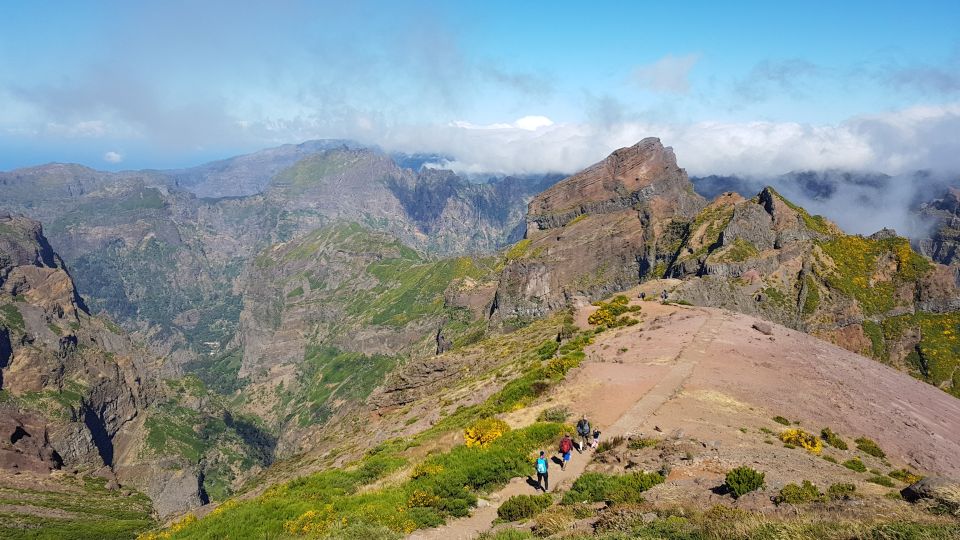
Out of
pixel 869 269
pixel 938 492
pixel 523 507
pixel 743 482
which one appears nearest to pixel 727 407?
pixel 743 482

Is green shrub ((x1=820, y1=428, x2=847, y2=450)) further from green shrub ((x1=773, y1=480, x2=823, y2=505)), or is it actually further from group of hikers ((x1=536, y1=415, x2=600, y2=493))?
green shrub ((x1=773, y1=480, x2=823, y2=505))

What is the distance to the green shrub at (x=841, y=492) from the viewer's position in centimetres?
2357

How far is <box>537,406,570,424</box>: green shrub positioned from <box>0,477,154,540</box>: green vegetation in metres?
107

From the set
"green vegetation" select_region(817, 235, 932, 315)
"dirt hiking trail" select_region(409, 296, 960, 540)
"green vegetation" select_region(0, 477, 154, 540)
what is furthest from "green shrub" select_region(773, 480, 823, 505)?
"green vegetation" select_region(817, 235, 932, 315)

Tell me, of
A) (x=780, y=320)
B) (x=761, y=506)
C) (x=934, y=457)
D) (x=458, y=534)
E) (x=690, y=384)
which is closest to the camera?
(x=761, y=506)

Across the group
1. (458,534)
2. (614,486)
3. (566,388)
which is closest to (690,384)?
(566,388)

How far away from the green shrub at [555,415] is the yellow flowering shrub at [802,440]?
15867 mm

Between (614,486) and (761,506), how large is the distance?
7443 millimetres

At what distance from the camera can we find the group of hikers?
30.3 m

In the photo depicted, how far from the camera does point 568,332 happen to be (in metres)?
72.9

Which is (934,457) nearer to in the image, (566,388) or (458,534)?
(566,388)

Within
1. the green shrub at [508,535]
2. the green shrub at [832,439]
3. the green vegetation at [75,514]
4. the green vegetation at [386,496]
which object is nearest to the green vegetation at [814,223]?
the green shrub at [832,439]

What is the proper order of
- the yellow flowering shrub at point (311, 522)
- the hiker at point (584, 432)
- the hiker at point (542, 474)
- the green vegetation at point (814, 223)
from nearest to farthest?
the yellow flowering shrub at point (311, 522)
the hiker at point (542, 474)
the hiker at point (584, 432)
the green vegetation at point (814, 223)

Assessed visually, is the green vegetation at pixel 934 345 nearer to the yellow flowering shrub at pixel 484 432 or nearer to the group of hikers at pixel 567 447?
the group of hikers at pixel 567 447
